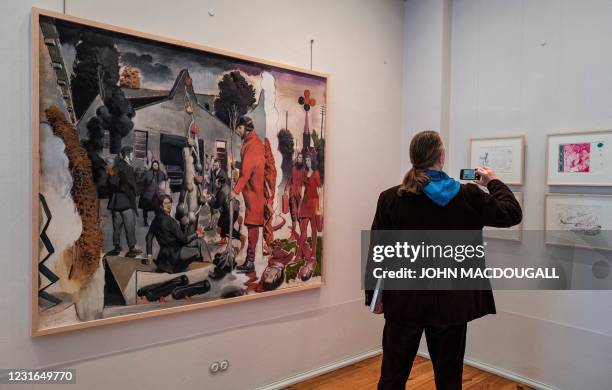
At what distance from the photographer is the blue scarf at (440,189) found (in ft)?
6.14

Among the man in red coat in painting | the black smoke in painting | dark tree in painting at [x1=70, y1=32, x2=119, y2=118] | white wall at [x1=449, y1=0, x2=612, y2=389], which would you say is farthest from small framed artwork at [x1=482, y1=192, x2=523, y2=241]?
dark tree in painting at [x1=70, y1=32, x2=119, y2=118]

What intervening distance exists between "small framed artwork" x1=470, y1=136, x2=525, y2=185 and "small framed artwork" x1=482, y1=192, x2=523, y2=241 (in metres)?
0.12

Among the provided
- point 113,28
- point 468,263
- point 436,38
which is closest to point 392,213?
point 468,263

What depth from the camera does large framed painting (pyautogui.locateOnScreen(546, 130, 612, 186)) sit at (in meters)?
2.51

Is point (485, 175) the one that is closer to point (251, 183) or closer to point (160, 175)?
point (251, 183)

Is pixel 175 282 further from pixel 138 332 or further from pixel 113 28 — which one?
pixel 113 28

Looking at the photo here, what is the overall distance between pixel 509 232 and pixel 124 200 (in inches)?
99.8

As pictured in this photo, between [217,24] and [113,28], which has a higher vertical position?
[217,24]

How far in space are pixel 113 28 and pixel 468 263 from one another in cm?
206

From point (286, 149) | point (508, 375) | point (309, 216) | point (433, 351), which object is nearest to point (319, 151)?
point (286, 149)

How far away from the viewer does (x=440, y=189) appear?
1.87 metres

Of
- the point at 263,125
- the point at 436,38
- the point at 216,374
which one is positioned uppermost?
the point at 436,38

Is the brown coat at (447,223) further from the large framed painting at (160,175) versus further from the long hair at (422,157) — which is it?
the large framed painting at (160,175)

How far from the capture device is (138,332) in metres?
2.16
